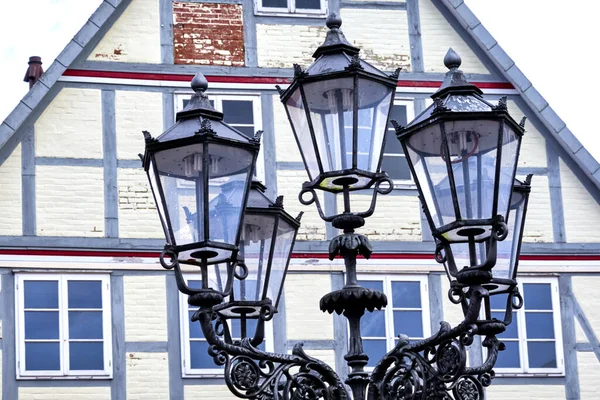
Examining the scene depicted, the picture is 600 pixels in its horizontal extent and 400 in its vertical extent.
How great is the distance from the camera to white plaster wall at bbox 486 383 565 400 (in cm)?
1692

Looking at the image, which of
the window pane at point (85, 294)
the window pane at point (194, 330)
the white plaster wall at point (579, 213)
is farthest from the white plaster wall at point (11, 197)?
the white plaster wall at point (579, 213)

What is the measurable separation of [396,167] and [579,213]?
2314 millimetres

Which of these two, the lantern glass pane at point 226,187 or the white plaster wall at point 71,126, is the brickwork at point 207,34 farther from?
the lantern glass pane at point 226,187

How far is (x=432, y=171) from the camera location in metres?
7.55

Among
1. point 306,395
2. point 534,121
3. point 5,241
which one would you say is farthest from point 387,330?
point 306,395

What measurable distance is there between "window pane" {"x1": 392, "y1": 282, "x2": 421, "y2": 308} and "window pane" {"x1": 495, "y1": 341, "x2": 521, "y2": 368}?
115 cm

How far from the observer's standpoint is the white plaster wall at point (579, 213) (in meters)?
17.6

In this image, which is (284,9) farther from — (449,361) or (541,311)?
(449,361)

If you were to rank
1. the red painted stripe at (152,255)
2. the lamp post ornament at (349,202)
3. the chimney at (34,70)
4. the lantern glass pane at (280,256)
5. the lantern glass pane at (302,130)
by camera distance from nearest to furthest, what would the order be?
1. the lamp post ornament at (349,202)
2. the lantern glass pane at (302,130)
3. the lantern glass pane at (280,256)
4. the red painted stripe at (152,255)
5. the chimney at (34,70)

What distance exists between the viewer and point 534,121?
17.9m

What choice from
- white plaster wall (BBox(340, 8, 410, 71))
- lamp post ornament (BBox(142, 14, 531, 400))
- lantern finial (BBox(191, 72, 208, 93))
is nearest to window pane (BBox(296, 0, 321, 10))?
white plaster wall (BBox(340, 8, 410, 71))

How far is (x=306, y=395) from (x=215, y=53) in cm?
1051

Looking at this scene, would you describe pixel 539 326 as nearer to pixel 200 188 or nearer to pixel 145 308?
pixel 145 308

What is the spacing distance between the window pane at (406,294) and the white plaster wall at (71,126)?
149 inches
